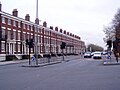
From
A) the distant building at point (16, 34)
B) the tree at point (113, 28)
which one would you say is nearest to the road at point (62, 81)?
the distant building at point (16, 34)

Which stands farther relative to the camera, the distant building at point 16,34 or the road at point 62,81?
the distant building at point 16,34

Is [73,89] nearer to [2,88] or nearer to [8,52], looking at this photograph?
[2,88]

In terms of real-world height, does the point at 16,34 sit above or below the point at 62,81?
above

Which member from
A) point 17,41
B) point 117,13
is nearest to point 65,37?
point 117,13

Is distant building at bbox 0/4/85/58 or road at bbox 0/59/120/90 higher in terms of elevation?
distant building at bbox 0/4/85/58

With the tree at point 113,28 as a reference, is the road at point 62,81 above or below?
below

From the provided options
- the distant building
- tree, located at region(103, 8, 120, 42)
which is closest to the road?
the distant building

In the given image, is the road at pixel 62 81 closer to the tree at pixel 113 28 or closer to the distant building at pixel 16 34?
the distant building at pixel 16 34

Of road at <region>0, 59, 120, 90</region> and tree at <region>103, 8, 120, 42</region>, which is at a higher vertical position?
tree at <region>103, 8, 120, 42</region>

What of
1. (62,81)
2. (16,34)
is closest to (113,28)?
(16,34)

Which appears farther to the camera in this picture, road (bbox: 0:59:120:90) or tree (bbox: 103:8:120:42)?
tree (bbox: 103:8:120:42)

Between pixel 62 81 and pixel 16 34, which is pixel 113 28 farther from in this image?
pixel 62 81

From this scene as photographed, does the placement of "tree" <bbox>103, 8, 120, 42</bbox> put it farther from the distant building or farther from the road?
→ the road

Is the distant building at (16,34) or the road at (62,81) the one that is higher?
the distant building at (16,34)
